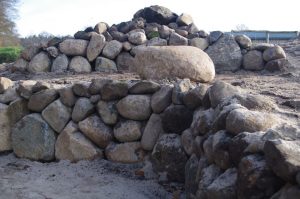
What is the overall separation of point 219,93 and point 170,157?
3.48 ft

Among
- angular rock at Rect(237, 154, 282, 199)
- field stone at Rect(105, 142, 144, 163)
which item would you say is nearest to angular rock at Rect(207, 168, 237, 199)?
angular rock at Rect(237, 154, 282, 199)

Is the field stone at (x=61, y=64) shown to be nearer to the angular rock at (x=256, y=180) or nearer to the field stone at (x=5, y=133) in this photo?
the field stone at (x=5, y=133)

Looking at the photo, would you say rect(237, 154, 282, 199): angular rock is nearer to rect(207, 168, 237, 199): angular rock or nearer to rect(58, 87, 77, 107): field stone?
rect(207, 168, 237, 199): angular rock

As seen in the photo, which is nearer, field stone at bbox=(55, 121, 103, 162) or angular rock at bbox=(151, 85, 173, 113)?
angular rock at bbox=(151, 85, 173, 113)

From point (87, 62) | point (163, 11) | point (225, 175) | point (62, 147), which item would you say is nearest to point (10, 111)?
point (62, 147)

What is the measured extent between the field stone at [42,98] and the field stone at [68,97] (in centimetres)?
14

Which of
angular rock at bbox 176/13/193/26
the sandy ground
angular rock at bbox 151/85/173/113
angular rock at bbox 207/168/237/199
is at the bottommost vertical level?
the sandy ground

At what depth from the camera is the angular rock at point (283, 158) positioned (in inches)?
107

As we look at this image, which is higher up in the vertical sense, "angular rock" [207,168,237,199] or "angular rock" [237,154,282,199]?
"angular rock" [237,154,282,199]

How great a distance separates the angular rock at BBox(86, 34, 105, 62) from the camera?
9.01 m

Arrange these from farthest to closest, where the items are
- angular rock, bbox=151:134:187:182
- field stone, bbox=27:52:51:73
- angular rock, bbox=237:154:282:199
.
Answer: field stone, bbox=27:52:51:73 → angular rock, bbox=151:134:187:182 → angular rock, bbox=237:154:282:199

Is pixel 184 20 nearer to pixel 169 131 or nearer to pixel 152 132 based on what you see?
pixel 152 132

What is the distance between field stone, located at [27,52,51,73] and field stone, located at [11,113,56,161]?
3007 mm

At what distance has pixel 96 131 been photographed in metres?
5.99
